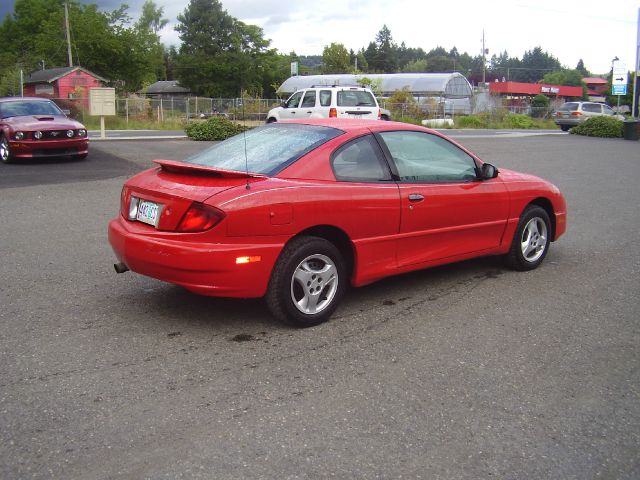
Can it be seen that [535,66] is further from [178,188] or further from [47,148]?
[178,188]

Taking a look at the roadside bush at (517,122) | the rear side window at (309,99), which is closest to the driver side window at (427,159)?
the rear side window at (309,99)

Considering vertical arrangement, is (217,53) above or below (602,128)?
above

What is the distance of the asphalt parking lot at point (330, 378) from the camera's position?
128 inches

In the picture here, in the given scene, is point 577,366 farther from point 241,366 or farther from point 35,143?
point 35,143

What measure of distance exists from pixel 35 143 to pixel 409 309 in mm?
11626

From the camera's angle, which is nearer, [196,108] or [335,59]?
[196,108]

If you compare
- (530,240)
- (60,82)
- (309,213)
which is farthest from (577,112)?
(60,82)

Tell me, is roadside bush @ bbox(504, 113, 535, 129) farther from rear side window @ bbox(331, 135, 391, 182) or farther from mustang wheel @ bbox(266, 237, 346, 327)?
mustang wheel @ bbox(266, 237, 346, 327)

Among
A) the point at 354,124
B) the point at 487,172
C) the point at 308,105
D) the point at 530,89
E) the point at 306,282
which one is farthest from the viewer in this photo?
the point at 530,89

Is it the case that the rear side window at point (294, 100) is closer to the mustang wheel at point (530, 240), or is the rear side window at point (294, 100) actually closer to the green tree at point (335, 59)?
the mustang wheel at point (530, 240)

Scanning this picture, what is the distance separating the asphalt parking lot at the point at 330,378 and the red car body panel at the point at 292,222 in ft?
1.31

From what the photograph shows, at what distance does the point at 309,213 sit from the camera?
16.0 ft

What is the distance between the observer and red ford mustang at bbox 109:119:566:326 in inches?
183

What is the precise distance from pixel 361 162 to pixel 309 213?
2.70 ft
